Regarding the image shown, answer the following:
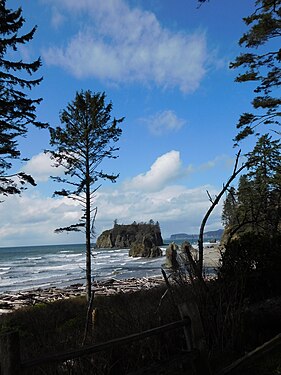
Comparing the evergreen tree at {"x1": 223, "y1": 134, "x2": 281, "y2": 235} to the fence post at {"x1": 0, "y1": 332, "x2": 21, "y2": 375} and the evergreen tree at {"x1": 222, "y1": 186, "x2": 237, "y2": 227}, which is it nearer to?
the evergreen tree at {"x1": 222, "y1": 186, "x2": 237, "y2": 227}

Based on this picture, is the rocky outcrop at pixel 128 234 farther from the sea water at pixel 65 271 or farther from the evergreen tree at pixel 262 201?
the evergreen tree at pixel 262 201

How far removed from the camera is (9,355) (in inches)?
122

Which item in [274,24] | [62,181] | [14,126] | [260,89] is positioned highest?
[274,24]

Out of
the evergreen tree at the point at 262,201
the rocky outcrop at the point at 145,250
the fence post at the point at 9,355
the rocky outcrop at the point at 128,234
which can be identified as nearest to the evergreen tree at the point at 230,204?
the evergreen tree at the point at 262,201

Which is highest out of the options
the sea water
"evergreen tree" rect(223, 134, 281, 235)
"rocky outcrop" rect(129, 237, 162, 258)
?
"evergreen tree" rect(223, 134, 281, 235)

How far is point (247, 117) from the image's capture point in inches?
619

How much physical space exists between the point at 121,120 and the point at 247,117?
7531 mm

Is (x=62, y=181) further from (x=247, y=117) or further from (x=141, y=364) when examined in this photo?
(x=141, y=364)

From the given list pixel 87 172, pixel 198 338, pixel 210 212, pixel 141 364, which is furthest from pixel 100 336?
pixel 87 172

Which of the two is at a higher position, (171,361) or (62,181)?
(62,181)

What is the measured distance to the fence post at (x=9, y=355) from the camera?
10.1 ft

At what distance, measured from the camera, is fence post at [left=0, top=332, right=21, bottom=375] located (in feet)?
10.1

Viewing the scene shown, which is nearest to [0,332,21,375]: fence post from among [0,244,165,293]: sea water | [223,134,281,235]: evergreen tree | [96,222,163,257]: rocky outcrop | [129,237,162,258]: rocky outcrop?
[223,134,281,235]: evergreen tree

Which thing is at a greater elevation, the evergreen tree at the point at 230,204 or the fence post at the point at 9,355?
the evergreen tree at the point at 230,204
